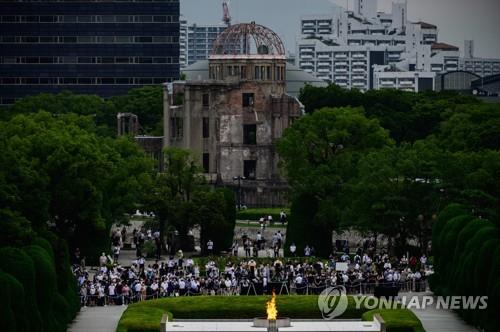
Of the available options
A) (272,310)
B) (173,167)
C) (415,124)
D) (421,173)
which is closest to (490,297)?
(272,310)

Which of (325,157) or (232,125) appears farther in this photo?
(232,125)

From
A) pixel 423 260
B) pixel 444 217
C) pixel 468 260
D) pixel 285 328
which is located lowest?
pixel 285 328

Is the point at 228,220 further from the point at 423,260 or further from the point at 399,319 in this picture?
the point at 399,319

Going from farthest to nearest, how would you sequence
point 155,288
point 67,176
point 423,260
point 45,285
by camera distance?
1. point 67,176
2. point 423,260
3. point 155,288
4. point 45,285

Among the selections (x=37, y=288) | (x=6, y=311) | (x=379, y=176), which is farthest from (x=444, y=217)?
(x=6, y=311)

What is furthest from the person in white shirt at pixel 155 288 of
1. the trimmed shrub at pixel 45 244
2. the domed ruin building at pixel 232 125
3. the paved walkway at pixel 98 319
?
the domed ruin building at pixel 232 125

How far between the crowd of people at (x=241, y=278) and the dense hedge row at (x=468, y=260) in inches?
112

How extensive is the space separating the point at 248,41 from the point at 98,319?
7436cm

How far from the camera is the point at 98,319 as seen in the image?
3711 inches

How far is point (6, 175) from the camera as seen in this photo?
9788 cm

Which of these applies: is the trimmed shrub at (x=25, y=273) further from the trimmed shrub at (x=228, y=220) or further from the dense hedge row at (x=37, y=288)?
the trimmed shrub at (x=228, y=220)

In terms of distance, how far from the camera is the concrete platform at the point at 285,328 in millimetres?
86562

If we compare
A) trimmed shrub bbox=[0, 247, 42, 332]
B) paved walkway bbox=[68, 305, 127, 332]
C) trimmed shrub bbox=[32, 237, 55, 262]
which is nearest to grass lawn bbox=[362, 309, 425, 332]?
paved walkway bbox=[68, 305, 127, 332]

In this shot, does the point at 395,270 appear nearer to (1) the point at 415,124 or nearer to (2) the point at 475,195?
(2) the point at 475,195
